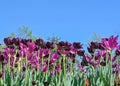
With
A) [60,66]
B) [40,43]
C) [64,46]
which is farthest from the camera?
[60,66]

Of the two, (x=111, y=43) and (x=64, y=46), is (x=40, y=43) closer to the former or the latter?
(x=64, y=46)

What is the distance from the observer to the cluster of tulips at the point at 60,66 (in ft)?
15.1

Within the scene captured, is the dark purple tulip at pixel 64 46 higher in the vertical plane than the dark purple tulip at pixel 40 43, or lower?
lower

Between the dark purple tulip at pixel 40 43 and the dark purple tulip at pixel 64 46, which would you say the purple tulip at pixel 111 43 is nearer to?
the dark purple tulip at pixel 64 46

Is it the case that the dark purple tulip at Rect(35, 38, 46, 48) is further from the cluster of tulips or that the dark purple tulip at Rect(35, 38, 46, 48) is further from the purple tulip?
the purple tulip

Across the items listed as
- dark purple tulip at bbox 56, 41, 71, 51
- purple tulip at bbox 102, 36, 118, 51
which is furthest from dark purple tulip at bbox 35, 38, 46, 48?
purple tulip at bbox 102, 36, 118, 51

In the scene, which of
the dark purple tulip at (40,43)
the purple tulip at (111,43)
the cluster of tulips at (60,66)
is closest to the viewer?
the purple tulip at (111,43)

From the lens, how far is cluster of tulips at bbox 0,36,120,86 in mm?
4613

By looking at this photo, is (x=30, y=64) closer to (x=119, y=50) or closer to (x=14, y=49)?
(x=14, y=49)

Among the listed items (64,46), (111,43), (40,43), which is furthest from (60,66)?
(111,43)

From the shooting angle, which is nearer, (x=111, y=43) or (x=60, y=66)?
(x=111, y=43)

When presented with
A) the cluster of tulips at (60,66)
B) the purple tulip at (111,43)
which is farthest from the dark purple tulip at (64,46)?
Answer: the purple tulip at (111,43)

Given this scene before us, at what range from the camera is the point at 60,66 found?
553 cm

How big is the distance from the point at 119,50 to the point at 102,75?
1.26 ft
